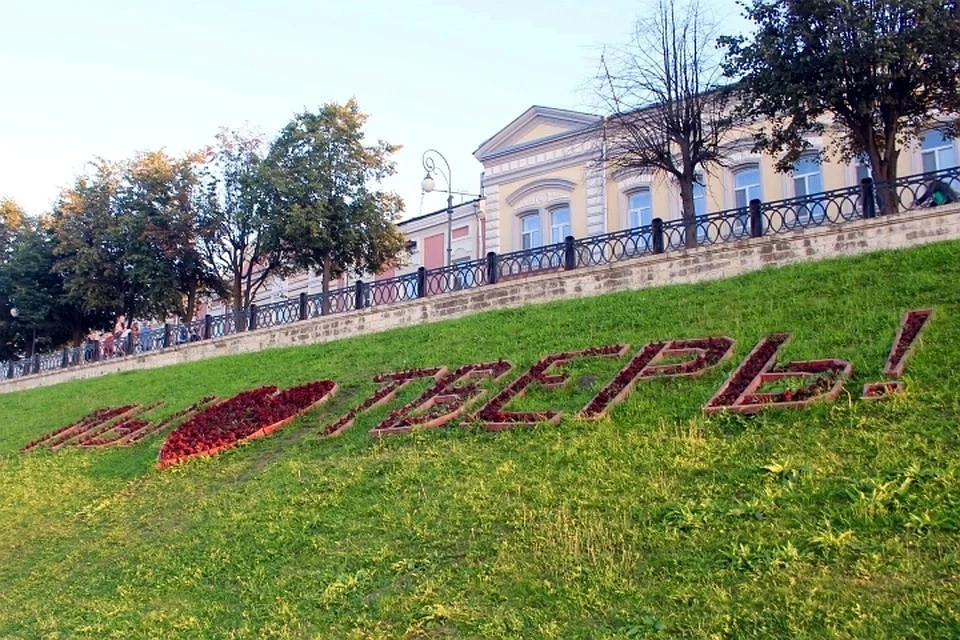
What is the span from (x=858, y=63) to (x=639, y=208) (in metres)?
10.6

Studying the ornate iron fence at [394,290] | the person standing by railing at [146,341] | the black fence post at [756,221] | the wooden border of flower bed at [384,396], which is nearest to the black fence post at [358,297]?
the ornate iron fence at [394,290]

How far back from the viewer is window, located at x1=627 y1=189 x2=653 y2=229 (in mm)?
25812

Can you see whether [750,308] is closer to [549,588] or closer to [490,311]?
[490,311]

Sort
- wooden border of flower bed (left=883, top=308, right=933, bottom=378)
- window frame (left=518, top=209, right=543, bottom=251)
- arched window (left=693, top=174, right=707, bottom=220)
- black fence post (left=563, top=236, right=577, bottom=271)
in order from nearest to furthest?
wooden border of flower bed (left=883, top=308, right=933, bottom=378) < black fence post (left=563, top=236, right=577, bottom=271) < arched window (left=693, top=174, right=707, bottom=220) < window frame (left=518, top=209, right=543, bottom=251)

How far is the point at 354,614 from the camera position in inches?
248

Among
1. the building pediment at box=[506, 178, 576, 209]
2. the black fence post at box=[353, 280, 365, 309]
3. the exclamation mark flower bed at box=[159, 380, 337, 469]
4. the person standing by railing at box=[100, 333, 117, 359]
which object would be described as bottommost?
the exclamation mark flower bed at box=[159, 380, 337, 469]

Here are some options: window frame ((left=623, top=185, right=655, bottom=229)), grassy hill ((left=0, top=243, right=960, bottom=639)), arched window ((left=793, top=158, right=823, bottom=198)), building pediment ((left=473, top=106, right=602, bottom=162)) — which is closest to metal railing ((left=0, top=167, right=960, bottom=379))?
grassy hill ((left=0, top=243, right=960, bottom=639))

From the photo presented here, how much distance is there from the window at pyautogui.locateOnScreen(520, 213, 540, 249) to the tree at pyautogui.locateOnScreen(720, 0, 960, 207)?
11138 millimetres

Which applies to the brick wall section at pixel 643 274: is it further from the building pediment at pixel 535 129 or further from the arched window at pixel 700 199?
the building pediment at pixel 535 129

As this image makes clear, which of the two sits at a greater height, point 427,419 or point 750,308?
point 750,308

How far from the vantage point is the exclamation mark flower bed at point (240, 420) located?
11711 mm

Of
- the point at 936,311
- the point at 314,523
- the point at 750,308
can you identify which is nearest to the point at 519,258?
the point at 750,308

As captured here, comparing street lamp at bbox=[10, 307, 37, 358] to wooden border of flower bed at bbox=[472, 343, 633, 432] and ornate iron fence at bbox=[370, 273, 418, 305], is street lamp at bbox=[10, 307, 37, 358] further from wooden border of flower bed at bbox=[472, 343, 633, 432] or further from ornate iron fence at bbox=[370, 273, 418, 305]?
wooden border of flower bed at bbox=[472, 343, 633, 432]

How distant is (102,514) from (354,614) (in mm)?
5091
